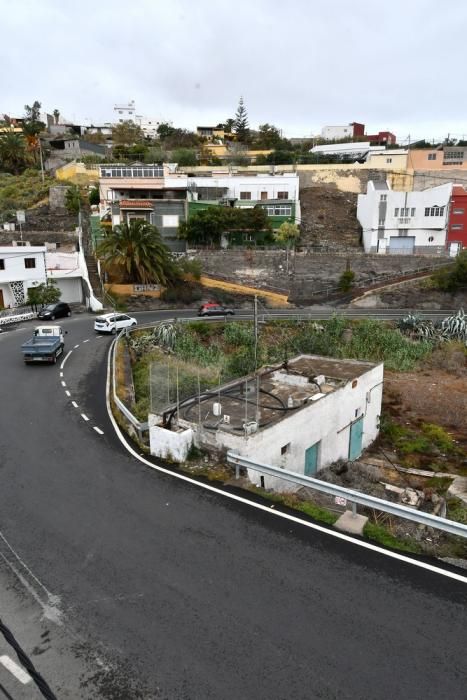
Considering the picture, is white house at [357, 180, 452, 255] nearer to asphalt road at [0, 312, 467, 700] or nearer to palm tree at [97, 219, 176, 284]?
palm tree at [97, 219, 176, 284]

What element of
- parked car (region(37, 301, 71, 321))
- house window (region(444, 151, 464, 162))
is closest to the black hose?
parked car (region(37, 301, 71, 321))

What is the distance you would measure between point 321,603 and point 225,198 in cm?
5909

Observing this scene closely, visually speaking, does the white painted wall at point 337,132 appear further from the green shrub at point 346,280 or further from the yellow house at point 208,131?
the green shrub at point 346,280

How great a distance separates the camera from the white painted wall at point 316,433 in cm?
1216

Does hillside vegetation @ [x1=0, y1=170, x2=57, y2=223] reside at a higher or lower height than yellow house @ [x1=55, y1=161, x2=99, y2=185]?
lower

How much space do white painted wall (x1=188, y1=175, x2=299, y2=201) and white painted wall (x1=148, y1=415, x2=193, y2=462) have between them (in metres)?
54.2

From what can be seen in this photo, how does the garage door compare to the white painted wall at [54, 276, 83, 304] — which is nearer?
the white painted wall at [54, 276, 83, 304]

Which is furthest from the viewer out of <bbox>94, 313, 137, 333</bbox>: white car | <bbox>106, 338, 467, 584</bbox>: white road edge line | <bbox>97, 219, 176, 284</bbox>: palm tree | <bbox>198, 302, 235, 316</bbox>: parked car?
<bbox>97, 219, 176, 284</bbox>: palm tree

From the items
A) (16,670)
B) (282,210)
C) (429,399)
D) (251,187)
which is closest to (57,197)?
(251,187)

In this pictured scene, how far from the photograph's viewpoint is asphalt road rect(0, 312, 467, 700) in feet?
19.9

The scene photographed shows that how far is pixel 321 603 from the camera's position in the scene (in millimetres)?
7320

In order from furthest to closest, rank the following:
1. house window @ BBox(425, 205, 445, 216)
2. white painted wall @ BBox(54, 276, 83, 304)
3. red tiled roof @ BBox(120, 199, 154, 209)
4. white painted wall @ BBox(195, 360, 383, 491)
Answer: house window @ BBox(425, 205, 445, 216) < red tiled roof @ BBox(120, 199, 154, 209) < white painted wall @ BBox(54, 276, 83, 304) < white painted wall @ BBox(195, 360, 383, 491)

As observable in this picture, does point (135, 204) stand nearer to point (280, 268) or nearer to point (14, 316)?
point (280, 268)

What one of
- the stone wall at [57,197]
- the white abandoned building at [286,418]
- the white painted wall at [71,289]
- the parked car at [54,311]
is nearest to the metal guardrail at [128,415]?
the white abandoned building at [286,418]
